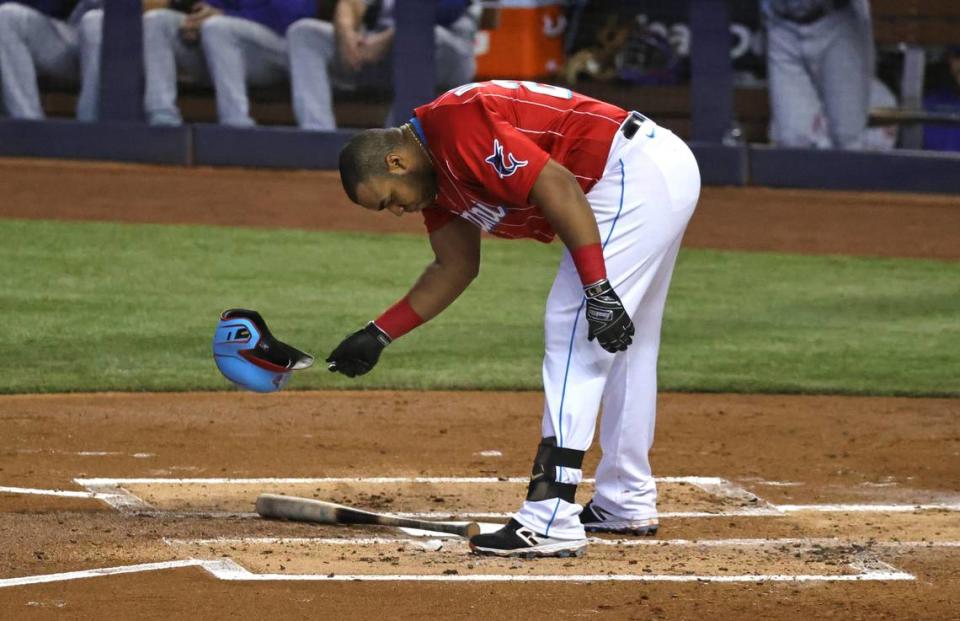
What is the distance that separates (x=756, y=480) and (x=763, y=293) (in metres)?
4.40

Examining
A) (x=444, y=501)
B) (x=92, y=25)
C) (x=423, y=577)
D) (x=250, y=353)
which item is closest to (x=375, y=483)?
(x=444, y=501)

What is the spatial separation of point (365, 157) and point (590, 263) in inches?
25.9

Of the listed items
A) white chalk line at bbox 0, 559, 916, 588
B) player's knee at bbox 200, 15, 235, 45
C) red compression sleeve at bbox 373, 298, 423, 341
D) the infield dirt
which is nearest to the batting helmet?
red compression sleeve at bbox 373, 298, 423, 341

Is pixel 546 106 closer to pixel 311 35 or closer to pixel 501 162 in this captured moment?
pixel 501 162

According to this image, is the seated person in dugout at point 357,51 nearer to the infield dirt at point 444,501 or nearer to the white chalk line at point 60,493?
the infield dirt at point 444,501

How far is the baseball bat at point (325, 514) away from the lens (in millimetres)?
4715

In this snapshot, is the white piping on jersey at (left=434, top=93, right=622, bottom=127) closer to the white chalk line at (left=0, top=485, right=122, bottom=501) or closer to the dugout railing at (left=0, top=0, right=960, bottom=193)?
the white chalk line at (left=0, top=485, right=122, bottom=501)

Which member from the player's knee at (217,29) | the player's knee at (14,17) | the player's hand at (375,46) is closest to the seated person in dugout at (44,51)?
the player's knee at (14,17)

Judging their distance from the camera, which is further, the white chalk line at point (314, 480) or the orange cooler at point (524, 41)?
the orange cooler at point (524, 41)

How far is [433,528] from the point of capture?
4688 millimetres

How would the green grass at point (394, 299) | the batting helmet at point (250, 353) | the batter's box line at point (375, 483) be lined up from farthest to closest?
1. the green grass at point (394, 299)
2. the batter's box line at point (375, 483)
3. the batting helmet at point (250, 353)

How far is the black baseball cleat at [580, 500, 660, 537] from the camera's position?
478cm

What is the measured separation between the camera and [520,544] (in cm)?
440

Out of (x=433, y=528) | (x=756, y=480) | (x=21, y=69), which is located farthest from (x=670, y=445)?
(x=21, y=69)
